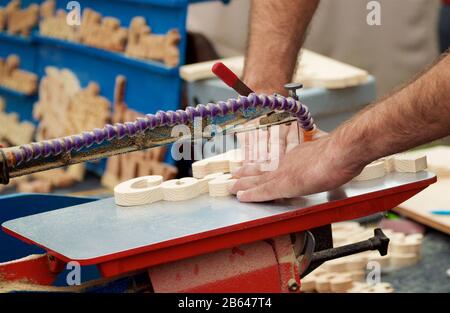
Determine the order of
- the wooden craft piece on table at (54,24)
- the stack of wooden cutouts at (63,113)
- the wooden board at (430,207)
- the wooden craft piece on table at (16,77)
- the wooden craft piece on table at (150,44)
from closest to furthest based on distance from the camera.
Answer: the wooden board at (430,207) < the wooden craft piece on table at (150,44) < the stack of wooden cutouts at (63,113) < the wooden craft piece on table at (54,24) < the wooden craft piece on table at (16,77)

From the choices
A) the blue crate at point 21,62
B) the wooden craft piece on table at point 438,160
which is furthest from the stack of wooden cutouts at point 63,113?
the wooden craft piece on table at point 438,160

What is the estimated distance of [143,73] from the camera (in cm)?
436

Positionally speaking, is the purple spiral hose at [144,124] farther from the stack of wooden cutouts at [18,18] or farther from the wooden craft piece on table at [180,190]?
the stack of wooden cutouts at [18,18]

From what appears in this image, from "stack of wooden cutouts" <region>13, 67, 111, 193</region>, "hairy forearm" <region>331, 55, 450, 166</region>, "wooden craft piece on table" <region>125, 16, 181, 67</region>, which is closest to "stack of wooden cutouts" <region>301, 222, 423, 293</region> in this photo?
"hairy forearm" <region>331, 55, 450, 166</region>

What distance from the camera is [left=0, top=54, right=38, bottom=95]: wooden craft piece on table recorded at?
526 centimetres

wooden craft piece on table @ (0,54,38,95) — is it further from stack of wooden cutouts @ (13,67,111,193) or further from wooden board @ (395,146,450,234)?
wooden board @ (395,146,450,234)

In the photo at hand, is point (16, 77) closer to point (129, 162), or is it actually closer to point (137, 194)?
point (129, 162)

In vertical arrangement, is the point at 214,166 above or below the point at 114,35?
below

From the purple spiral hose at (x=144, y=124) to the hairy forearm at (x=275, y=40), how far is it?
57cm

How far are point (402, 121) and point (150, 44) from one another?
254cm

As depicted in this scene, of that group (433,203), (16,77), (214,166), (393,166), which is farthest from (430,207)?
(16,77)

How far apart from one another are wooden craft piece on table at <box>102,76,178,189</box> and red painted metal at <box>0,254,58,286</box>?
2320mm

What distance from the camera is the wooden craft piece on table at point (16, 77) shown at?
17.3ft

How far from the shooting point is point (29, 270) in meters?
1.84
